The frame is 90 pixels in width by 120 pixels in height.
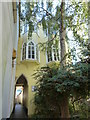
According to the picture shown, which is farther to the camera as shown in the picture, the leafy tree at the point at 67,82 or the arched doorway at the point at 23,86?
the arched doorway at the point at 23,86

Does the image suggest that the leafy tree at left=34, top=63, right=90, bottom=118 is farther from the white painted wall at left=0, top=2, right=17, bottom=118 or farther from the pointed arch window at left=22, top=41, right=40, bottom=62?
the pointed arch window at left=22, top=41, right=40, bottom=62

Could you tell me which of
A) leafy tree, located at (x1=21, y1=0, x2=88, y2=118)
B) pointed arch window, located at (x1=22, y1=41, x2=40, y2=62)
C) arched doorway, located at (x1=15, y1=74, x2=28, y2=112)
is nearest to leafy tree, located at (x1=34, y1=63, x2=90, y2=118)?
leafy tree, located at (x1=21, y1=0, x2=88, y2=118)

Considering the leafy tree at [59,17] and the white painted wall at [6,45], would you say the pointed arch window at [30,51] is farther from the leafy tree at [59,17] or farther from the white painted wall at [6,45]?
the white painted wall at [6,45]

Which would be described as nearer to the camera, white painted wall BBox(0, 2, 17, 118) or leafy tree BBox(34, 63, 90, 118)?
white painted wall BBox(0, 2, 17, 118)

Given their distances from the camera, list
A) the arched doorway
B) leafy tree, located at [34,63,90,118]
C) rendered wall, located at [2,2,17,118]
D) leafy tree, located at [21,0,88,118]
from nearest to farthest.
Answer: rendered wall, located at [2,2,17,118], leafy tree, located at [34,63,90,118], leafy tree, located at [21,0,88,118], the arched doorway

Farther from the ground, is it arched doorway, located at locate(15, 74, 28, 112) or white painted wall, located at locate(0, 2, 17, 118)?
white painted wall, located at locate(0, 2, 17, 118)

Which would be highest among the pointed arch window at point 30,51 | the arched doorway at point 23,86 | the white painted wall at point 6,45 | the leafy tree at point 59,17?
the leafy tree at point 59,17

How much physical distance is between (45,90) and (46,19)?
154 inches

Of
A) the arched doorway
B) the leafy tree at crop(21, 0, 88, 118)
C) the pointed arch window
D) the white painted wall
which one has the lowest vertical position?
the arched doorway

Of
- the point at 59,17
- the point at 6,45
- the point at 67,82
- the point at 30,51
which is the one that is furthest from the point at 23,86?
the point at 6,45

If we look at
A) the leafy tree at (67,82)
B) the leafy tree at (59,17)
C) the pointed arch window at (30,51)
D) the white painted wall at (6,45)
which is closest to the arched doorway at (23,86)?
the pointed arch window at (30,51)

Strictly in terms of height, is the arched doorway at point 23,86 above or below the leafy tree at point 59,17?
below

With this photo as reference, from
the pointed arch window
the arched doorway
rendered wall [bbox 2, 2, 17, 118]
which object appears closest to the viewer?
rendered wall [bbox 2, 2, 17, 118]

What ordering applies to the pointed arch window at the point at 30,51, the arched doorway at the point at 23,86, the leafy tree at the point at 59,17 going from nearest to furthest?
the leafy tree at the point at 59,17
the pointed arch window at the point at 30,51
the arched doorway at the point at 23,86
